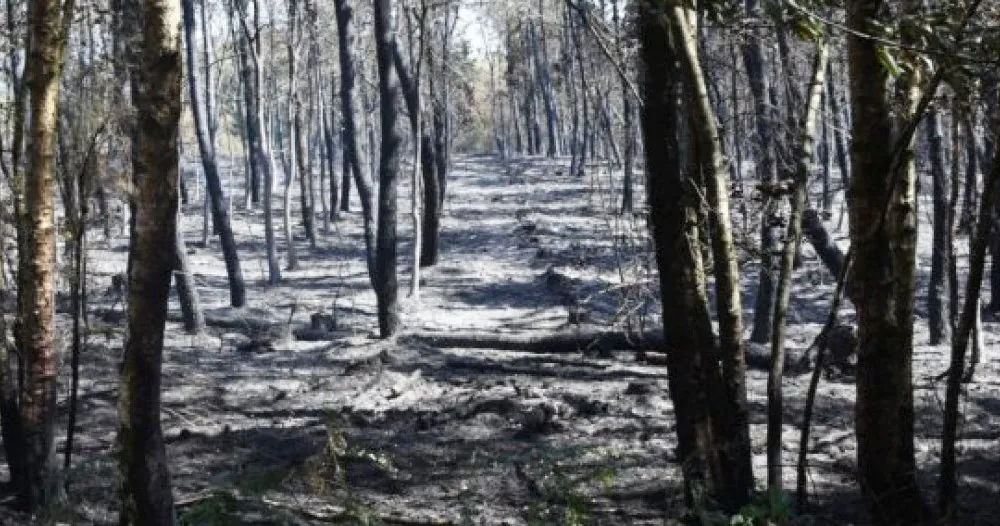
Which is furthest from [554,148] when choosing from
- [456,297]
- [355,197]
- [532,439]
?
[532,439]

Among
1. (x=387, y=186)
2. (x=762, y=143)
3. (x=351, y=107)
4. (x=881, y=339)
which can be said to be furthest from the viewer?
(x=351, y=107)

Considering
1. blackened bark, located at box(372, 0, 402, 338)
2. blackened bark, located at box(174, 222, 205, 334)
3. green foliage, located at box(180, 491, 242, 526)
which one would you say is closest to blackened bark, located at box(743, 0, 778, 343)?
green foliage, located at box(180, 491, 242, 526)

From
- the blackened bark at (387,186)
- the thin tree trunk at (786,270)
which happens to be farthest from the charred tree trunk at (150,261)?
the blackened bark at (387,186)

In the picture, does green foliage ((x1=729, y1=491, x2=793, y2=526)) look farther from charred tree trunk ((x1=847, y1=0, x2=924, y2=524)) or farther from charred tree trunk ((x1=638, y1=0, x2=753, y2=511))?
charred tree trunk ((x1=638, y1=0, x2=753, y2=511))

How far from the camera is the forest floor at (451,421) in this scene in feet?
22.3

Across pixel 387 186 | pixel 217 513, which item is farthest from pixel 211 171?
pixel 217 513

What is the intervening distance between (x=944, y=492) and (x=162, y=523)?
4018 mm

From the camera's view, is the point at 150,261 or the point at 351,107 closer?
the point at 150,261

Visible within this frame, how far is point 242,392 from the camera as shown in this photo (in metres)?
12.3

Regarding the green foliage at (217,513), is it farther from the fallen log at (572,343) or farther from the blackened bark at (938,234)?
the blackened bark at (938,234)

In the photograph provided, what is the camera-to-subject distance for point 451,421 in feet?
35.3

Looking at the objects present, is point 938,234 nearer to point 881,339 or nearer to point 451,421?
point 451,421

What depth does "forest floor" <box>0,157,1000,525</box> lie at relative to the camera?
6.80m

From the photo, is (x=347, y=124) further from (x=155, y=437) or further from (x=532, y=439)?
(x=155, y=437)
